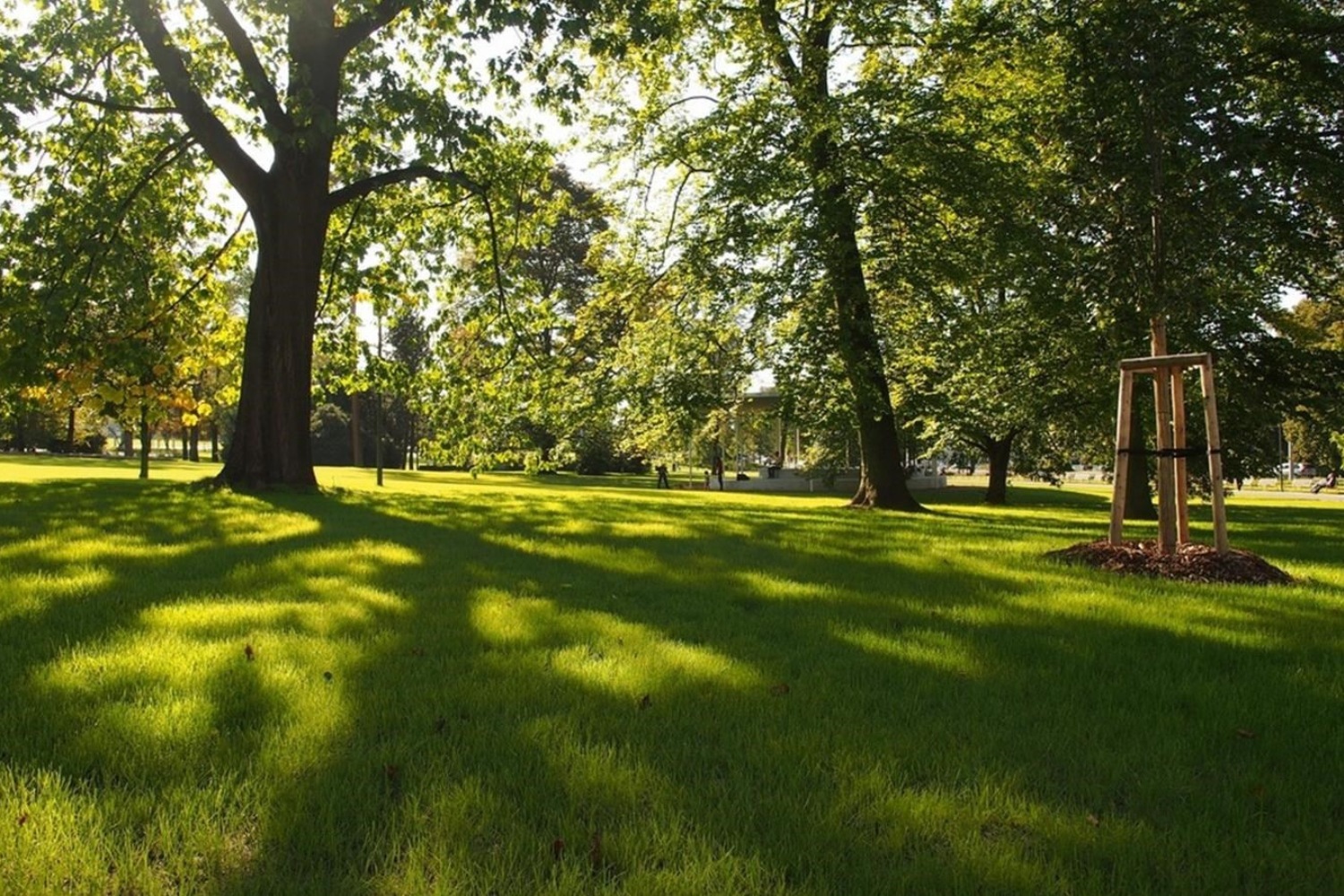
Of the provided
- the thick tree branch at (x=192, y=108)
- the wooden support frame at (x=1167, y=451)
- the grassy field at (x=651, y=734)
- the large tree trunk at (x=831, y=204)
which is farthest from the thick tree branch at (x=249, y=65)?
the wooden support frame at (x=1167, y=451)

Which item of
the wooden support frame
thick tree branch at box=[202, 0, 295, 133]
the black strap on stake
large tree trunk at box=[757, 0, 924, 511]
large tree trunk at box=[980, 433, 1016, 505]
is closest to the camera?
the black strap on stake

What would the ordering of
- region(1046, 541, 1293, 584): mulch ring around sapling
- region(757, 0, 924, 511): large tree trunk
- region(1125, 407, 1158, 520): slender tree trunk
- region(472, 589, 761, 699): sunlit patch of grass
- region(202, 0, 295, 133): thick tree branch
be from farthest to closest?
region(1125, 407, 1158, 520): slender tree trunk
region(757, 0, 924, 511): large tree trunk
region(202, 0, 295, 133): thick tree branch
region(1046, 541, 1293, 584): mulch ring around sapling
region(472, 589, 761, 699): sunlit patch of grass

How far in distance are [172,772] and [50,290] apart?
12978 mm

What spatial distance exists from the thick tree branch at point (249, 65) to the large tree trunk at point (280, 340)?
1.15m

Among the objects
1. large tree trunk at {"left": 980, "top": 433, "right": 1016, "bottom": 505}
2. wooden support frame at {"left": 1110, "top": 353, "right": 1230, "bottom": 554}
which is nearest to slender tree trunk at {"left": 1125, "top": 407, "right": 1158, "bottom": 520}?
large tree trunk at {"left": 980, "top": 433, "right": 1016, "bottom": 505}

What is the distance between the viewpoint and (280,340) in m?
12.8

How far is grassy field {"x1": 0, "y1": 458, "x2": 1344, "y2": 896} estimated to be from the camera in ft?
7.28

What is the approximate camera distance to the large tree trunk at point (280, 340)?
42.0ft

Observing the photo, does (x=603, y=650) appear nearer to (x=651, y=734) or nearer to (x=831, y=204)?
(x=651, y=734)

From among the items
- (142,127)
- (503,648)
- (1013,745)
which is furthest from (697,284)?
(1013,745)

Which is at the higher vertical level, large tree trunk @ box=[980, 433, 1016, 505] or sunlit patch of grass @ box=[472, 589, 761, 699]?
large tree trunk @ box=[980, 433, 1016, 505]

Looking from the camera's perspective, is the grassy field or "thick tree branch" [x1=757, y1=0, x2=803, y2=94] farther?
"thick tree branch" [x1=757, y1=0, x2=803, y2=94]

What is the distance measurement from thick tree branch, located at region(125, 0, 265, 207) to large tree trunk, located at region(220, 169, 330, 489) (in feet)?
1.11

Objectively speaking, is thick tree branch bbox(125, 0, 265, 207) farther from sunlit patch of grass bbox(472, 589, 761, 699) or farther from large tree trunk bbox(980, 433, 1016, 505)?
large tree trunk bbox(980, 433, 1016, 505)
